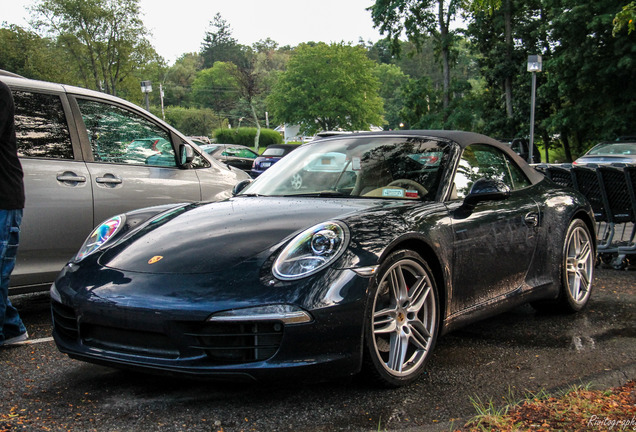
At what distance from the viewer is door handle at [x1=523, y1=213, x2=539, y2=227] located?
4594 millimetres

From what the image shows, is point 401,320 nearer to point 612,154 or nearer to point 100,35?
point 612,154

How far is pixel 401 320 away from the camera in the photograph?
3516 mm

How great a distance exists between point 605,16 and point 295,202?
24.9 meters

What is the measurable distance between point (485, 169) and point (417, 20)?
138ft

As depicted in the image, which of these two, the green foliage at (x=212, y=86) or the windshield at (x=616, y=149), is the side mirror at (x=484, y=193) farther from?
the green foliage at (x=212, y=86)

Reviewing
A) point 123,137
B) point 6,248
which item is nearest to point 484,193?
point 6,248

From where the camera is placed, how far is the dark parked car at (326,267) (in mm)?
3047

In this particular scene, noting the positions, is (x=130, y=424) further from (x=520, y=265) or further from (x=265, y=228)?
(x=520, y=265)

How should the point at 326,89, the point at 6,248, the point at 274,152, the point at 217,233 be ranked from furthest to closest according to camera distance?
the point at 326,89 < the point at 274,152 < the point at 6,248 < the point at 217,233

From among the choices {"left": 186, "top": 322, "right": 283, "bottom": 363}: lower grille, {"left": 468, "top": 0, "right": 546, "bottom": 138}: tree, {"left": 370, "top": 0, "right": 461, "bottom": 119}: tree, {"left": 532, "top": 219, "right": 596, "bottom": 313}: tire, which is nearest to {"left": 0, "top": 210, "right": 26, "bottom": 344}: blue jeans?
{"left": 186, "top": 322, "right": 283, "bottom": 363}: lower grille

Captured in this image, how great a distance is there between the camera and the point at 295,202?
4.04m

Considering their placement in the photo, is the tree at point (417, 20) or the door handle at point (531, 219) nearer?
the door handle at point (531, 219)

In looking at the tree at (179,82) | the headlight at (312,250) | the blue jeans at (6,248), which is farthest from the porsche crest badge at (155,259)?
the tree at (179,82)

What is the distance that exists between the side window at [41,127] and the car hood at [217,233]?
1.45 m
